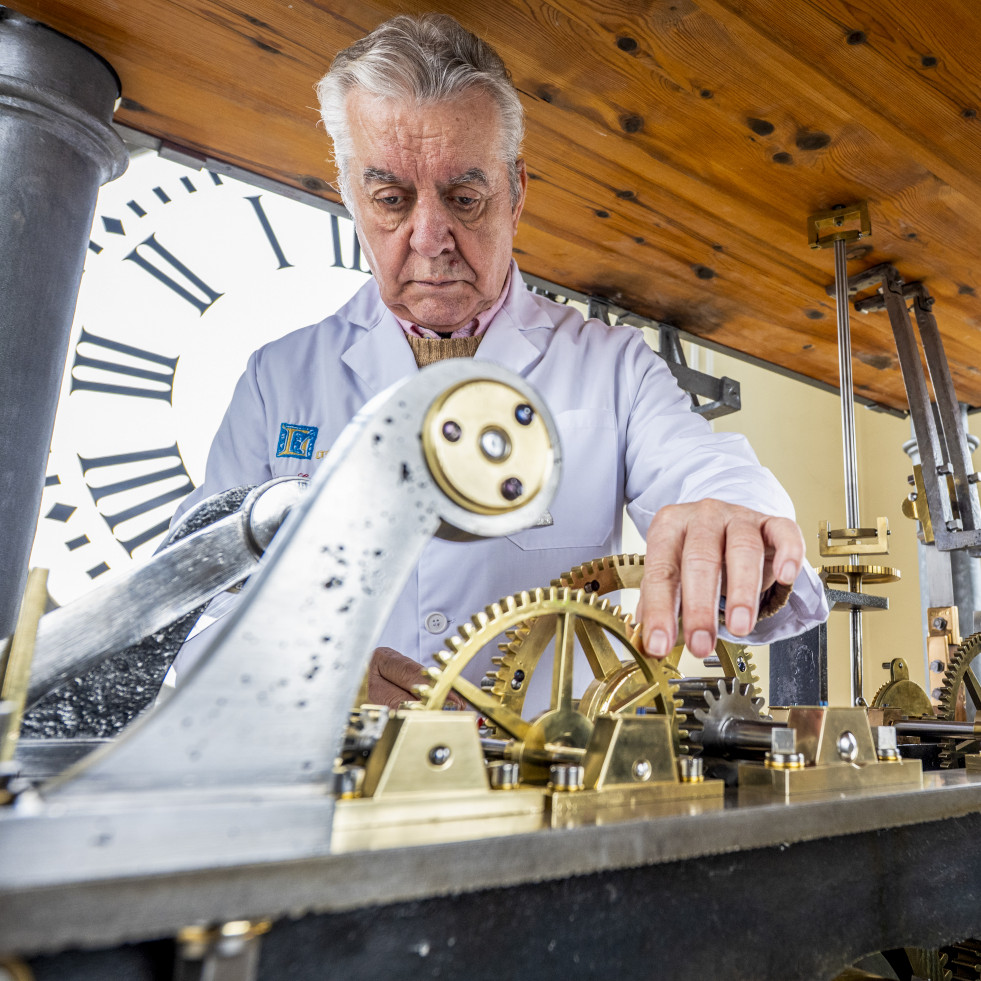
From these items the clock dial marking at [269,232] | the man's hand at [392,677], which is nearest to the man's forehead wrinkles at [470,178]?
the man's hand at [392,677]

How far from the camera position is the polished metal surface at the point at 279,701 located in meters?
0.37

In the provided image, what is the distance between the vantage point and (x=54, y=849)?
35 centimetres

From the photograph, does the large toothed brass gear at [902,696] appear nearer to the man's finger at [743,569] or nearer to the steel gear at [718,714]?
the steel gear at [718,714]

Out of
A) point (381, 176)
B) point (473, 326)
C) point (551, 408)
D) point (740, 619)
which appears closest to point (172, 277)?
point (473, 326)

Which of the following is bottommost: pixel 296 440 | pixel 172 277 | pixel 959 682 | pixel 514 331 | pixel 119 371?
pixel 959 682

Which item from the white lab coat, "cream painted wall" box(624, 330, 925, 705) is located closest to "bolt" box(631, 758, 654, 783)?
the white lab coat

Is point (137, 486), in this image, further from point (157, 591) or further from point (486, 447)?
point (486, 447)

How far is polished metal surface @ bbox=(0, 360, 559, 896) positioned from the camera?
0.37 m

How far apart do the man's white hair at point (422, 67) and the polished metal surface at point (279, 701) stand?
3.28ft

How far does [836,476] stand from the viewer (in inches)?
202

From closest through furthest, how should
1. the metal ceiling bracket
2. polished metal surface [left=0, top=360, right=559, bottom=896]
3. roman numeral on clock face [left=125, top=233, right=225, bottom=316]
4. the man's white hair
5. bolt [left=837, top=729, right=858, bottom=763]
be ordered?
polished metal surface [left=0, top=360, right=559, bottom=896] → bolt [left=837, top=729, right=858, bottom=763] → the man's white hair → the metal ceiling bracket → roman numeral on clock face [left=125, top=233, right=225, bottom=316]

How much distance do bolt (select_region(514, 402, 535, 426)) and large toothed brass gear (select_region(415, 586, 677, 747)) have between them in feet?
0.60

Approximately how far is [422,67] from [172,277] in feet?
5.71

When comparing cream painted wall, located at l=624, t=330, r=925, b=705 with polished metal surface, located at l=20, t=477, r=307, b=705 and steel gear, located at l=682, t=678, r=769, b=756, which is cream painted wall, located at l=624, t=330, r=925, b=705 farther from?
polished metal surface, located at l=20, t=477, r=307, b=705
